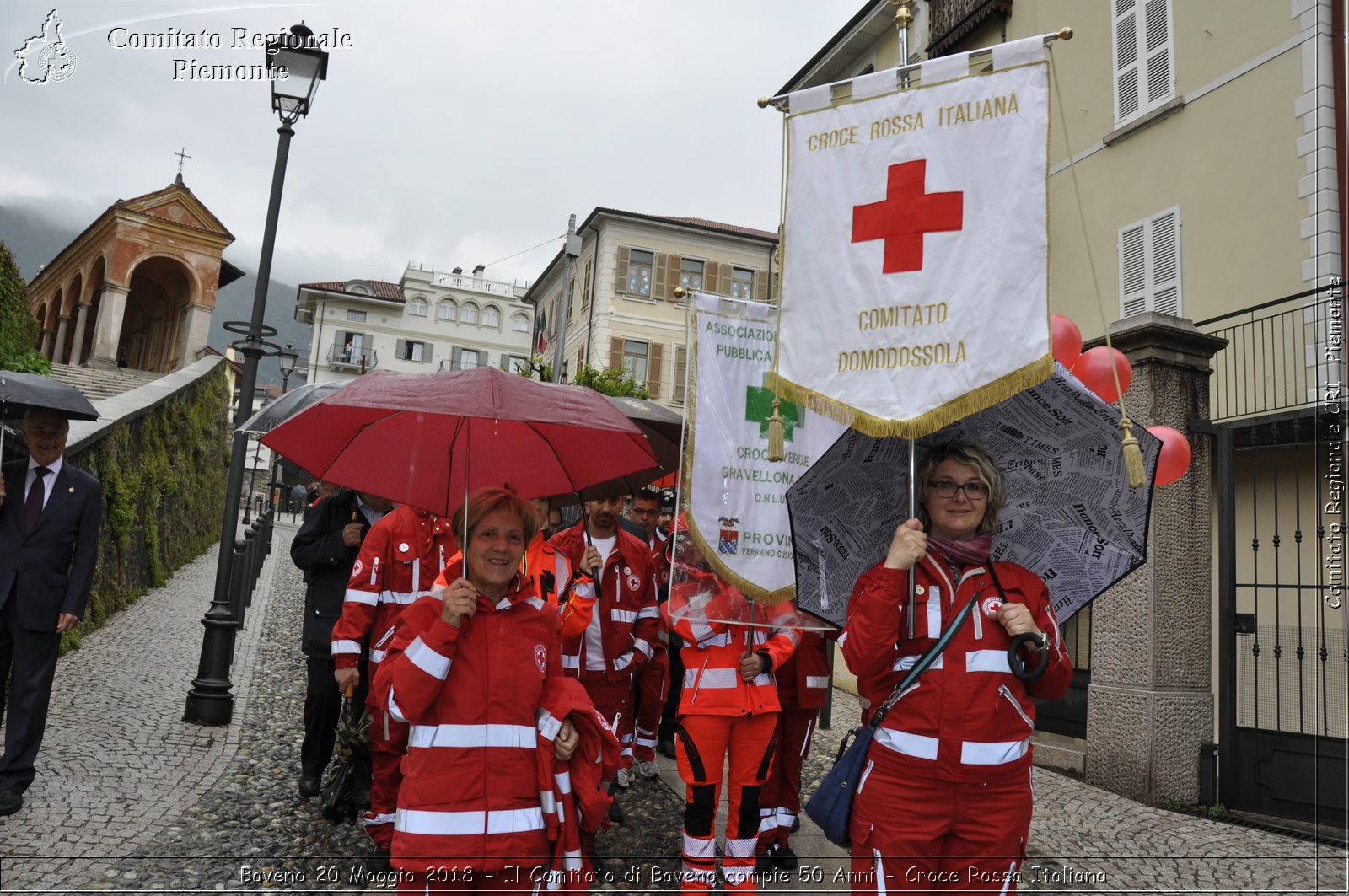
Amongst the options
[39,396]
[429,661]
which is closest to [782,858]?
[429,661]

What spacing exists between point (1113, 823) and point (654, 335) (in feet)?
98.7

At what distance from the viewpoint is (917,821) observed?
2643 mm

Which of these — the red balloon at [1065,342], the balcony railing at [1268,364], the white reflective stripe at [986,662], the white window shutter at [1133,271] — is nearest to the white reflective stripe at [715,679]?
the white reflective stripe at [986,662]

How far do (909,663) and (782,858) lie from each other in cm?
268

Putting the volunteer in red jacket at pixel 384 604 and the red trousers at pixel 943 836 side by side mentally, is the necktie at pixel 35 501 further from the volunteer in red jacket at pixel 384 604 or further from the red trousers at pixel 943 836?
the red trousers at pixel 943 836

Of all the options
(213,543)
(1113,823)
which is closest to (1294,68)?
(1113,823)

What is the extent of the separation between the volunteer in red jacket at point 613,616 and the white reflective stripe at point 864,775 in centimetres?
260

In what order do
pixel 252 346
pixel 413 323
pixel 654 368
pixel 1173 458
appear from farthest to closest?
pixel 413 323, pixel 654 368, pixel 252 346, pixel 1173 458

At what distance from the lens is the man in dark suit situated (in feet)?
15.3

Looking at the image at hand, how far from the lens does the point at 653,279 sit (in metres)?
35.4

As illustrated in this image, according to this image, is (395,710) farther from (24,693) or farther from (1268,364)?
(1268,364)

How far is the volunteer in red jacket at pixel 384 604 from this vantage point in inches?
176

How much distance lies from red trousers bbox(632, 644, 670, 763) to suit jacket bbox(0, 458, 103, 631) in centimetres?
342

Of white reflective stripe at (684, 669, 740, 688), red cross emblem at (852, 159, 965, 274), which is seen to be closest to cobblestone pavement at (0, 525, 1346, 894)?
white reflective stripe at (684, 669, 740, 688)
